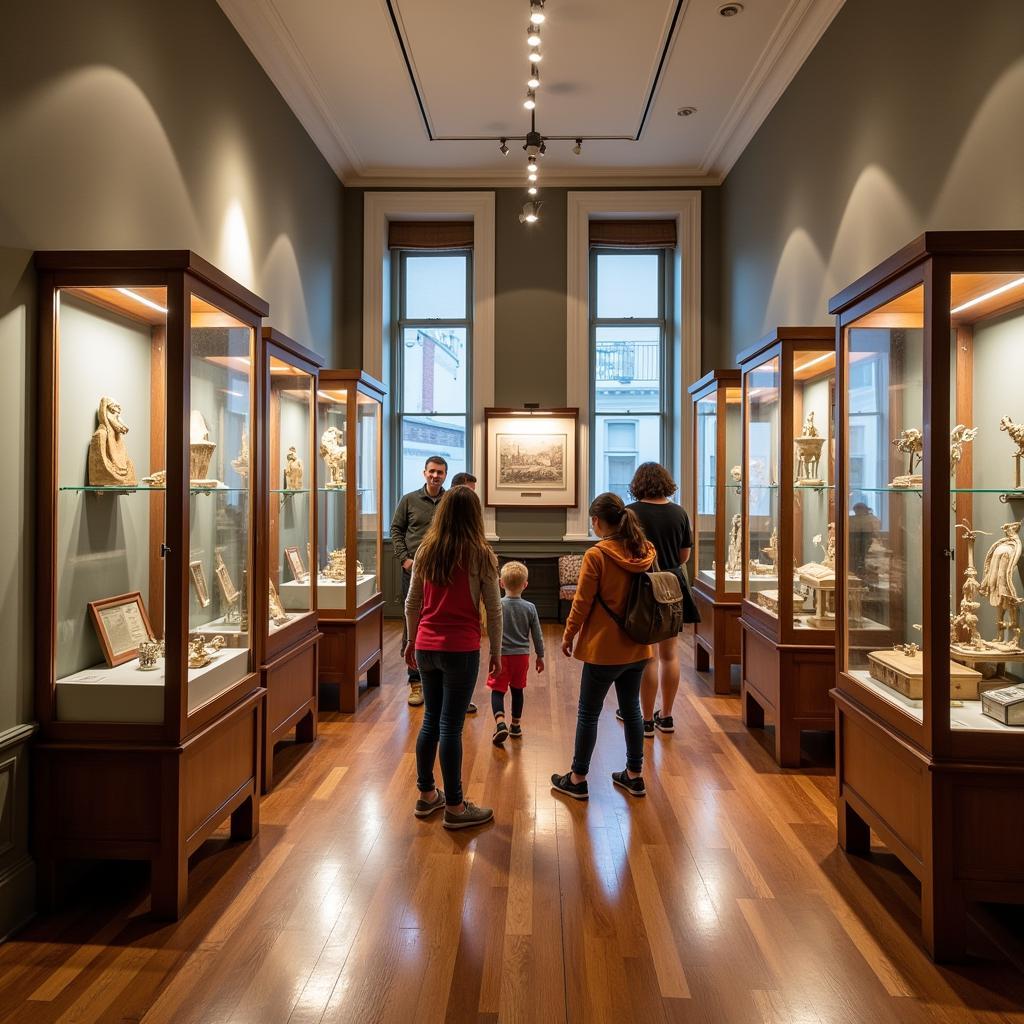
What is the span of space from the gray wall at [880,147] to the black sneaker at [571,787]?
318 cm

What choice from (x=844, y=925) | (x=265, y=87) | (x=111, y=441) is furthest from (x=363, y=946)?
(x=265, y=87)

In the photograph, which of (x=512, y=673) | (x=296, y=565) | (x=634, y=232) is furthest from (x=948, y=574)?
(x=634, y=232)

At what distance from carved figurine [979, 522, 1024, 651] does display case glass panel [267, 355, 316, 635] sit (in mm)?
3237

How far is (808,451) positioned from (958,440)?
5.35 ft

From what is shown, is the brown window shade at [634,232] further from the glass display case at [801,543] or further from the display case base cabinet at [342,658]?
the display case base cabinet at [342,658]

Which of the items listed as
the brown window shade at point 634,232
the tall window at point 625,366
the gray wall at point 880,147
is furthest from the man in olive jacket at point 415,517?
the brown window shade at point 634,232

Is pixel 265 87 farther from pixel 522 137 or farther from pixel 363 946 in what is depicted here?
pixel 363 946

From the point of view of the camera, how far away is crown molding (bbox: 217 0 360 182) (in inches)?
204

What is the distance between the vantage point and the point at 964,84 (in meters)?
3.61

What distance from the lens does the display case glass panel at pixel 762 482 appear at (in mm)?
4406

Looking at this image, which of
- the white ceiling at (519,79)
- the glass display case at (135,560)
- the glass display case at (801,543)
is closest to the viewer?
the glass display case at (135,560)

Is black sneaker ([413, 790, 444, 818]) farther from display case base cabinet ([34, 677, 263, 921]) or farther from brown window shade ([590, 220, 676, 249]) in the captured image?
brown window shade ([590, 220, 676, 249])

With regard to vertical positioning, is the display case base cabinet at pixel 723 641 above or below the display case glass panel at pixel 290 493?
below

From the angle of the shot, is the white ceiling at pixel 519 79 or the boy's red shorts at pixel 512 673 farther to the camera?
the white ceiling at pixel 519 79
